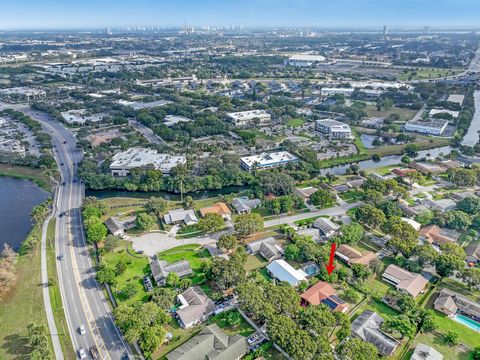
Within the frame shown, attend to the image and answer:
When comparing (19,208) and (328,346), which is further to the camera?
(19,208)

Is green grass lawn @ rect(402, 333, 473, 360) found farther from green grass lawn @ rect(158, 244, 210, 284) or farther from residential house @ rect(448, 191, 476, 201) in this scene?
residential house @ rect(448, 191, 476, 201)

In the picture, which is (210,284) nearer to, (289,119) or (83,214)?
(83,214)

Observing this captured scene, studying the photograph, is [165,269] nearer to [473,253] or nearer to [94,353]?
[94,353]

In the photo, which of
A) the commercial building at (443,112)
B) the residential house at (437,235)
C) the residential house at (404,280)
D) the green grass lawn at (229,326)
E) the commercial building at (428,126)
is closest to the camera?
the green grass lawn at (229,326)

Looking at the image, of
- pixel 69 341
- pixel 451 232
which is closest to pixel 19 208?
pixel 69 341

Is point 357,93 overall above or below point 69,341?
above

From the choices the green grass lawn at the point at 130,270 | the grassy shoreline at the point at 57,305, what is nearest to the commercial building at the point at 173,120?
Answer: the grassy shoreline at the point at 57,305

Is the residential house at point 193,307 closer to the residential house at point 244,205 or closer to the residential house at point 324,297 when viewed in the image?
the residential house at point 324,297
